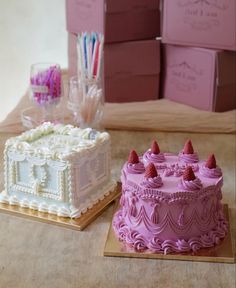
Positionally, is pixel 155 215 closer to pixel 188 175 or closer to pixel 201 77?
pixel 188 175

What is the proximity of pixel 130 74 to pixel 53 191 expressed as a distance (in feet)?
2.75

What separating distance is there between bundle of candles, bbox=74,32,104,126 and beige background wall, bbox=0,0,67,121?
0.73m

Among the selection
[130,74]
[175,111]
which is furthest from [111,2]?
[175,111]

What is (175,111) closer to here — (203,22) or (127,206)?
(203,22)

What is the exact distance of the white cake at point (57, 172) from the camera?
1190 millimetres

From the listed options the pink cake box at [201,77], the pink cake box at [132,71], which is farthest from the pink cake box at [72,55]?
the pink cake box at [201,77]

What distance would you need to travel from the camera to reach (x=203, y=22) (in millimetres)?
1820

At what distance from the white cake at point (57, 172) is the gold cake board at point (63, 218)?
1cm

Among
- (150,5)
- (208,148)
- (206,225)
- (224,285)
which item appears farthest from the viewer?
(150,5)

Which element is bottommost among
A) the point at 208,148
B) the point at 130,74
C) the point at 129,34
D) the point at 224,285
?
the point at 224,285

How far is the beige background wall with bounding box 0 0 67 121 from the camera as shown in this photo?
2354 mm

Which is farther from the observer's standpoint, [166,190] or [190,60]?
[190,60]

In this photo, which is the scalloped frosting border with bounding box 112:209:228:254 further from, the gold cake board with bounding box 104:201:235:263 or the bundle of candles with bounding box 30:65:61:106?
the bundle of candles with bounding box 30:65:61:106

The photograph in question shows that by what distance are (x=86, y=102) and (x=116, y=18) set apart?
1.32ft
